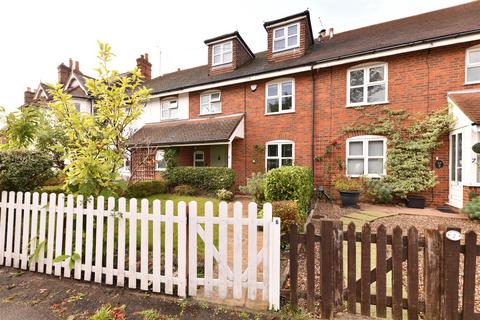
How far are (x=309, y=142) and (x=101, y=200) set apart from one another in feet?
31.2

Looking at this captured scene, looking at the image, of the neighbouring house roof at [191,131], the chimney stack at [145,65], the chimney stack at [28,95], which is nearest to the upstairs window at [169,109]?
the neighbouring house roof at [191,131]

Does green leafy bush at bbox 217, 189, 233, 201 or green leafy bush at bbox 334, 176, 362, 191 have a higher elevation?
green leafy bush at bbox 334, 176, 362, 191

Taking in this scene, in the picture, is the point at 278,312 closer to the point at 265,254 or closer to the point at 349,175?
the point at 265,254

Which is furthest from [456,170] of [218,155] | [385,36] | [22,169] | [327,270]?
[22,169]

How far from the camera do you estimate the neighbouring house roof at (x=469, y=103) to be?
6.85 m

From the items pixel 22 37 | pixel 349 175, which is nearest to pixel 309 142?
pixel 349 175

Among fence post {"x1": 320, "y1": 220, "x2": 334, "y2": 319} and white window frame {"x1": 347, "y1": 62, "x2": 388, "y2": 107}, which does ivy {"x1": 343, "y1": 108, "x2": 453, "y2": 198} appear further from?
fence post {"x1": 320, "y1": 220, "x2": 334, "y2": 319}

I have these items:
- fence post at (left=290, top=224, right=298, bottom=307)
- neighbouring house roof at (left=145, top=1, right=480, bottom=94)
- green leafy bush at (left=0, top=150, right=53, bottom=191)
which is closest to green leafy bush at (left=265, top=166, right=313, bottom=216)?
fence post at (left=290, top=224, right=298, bottom=307)

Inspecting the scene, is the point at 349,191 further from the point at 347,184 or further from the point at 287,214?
the point at 287,214

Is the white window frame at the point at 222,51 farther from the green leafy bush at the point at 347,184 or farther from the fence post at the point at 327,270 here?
the fence post at the point at 327,270

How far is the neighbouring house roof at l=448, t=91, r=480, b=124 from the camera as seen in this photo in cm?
685

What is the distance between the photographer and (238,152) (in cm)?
1271

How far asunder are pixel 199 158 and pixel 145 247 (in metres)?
11.4

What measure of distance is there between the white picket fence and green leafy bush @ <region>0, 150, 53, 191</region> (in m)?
0.36
